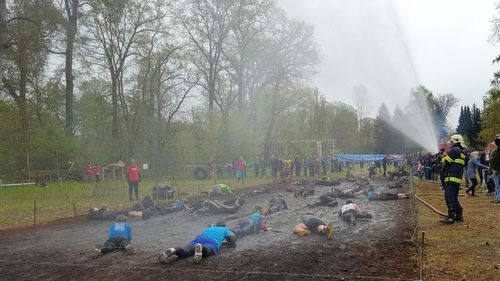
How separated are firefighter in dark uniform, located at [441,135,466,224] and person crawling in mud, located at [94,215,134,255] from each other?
811 centimetres

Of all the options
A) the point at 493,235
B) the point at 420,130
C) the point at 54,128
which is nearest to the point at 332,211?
the point at 493,235

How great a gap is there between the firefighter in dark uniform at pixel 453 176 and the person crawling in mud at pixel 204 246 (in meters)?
5.77

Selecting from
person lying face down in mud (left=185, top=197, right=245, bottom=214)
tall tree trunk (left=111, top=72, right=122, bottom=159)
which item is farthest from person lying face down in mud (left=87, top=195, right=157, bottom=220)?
tall tree trunk (left=111, top=72, right=122, bottom=159)

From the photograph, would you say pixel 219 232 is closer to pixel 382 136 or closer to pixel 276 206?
pixel 276 206

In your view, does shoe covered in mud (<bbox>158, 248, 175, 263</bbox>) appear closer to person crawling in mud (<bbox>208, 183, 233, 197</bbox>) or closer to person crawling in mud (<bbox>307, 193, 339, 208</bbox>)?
person crawling in mud (<bbox>307, 193, 339, 208</bbox>)

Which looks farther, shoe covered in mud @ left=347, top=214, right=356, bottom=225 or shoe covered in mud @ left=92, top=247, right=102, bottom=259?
shoe covered in mud @ left=347, top=214, right=356, bottom=225

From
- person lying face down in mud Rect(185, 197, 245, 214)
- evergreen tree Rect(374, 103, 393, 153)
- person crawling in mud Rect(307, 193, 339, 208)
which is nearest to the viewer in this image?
person lying face down in mud Rect(185, 197, 245, 214)

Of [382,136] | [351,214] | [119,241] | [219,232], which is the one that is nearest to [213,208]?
[351,214]

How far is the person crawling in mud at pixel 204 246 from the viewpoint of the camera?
28.7 feet

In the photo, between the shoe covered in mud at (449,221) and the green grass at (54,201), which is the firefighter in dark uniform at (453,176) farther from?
the green grass at (54,201)

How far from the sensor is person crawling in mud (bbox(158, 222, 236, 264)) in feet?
28.7

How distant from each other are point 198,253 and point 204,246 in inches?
15.2

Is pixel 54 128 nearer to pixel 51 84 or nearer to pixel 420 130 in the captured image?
pixel 51 84

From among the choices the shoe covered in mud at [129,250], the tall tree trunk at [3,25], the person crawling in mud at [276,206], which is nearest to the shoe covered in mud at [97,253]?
the shoe covered in mud at [129,250]
